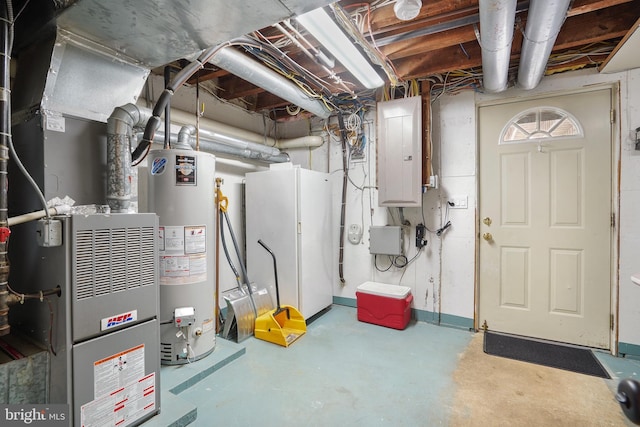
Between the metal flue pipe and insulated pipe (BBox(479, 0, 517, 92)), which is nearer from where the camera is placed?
the metal flue pipe

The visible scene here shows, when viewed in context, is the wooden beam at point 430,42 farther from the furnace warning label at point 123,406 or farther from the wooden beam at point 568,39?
the furnace warning label at point 123,406

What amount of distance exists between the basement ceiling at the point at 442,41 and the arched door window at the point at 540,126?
1.15 ft

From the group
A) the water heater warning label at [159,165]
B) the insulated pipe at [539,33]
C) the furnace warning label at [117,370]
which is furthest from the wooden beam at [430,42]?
the furnace warning label at [117,370]

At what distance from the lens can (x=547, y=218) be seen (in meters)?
2.91

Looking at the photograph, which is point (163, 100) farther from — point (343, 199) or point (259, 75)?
point (343, 199)

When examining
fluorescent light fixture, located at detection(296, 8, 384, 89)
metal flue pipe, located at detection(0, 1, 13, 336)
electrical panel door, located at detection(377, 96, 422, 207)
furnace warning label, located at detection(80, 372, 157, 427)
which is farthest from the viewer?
electrical panel door, located at detection(377, 96, 422, 207)

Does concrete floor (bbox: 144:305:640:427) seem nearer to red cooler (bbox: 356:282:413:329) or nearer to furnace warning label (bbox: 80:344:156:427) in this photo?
furnace warning label (bbox: 80:344:156:427)

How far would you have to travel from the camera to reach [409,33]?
235 cm

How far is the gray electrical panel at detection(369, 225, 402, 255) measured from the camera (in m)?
3.42

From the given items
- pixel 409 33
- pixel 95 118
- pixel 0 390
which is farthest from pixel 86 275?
pixel 409 33

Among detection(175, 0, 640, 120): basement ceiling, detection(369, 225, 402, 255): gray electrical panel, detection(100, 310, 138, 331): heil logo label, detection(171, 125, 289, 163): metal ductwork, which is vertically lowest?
detection(100, 310, 138, 331): heil logo label

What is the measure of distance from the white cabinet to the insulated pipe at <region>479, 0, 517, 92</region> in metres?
1.89
